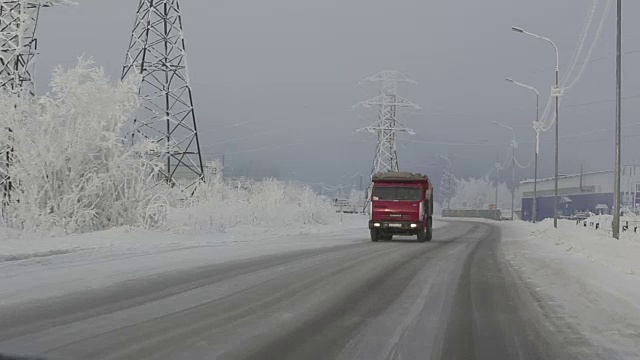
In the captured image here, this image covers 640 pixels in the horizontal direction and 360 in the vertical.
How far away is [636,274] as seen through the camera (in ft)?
49.1

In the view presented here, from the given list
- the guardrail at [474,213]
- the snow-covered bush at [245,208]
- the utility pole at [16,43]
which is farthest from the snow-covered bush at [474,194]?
the utility pole at [16,43]

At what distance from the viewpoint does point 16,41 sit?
2727 cm

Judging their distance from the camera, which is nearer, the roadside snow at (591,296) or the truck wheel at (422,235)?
the roadside snow at (591,296)

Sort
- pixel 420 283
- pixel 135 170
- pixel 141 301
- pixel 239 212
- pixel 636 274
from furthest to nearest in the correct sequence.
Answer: pixel 239 212 < pixel 135 170 < pixel 636 274 < pixel 420 283 < pixel 141 301

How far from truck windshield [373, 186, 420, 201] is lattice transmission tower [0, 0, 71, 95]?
47.8 feet

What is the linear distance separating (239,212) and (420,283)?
21.9 meters

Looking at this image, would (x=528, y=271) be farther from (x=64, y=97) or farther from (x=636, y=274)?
(x=64, y=97)

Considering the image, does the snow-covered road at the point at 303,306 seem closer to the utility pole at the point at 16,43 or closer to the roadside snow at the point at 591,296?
the roadside snow at the point at 591,296

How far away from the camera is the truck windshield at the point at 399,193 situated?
29453mm

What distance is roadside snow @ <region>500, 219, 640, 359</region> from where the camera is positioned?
7180 mm

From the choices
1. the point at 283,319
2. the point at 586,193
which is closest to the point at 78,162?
the point at 283,319

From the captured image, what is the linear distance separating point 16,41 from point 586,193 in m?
102

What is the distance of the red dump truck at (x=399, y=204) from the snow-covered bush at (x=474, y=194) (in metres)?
113

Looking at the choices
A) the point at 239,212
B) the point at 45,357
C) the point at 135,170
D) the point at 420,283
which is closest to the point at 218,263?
the point at 420,283
